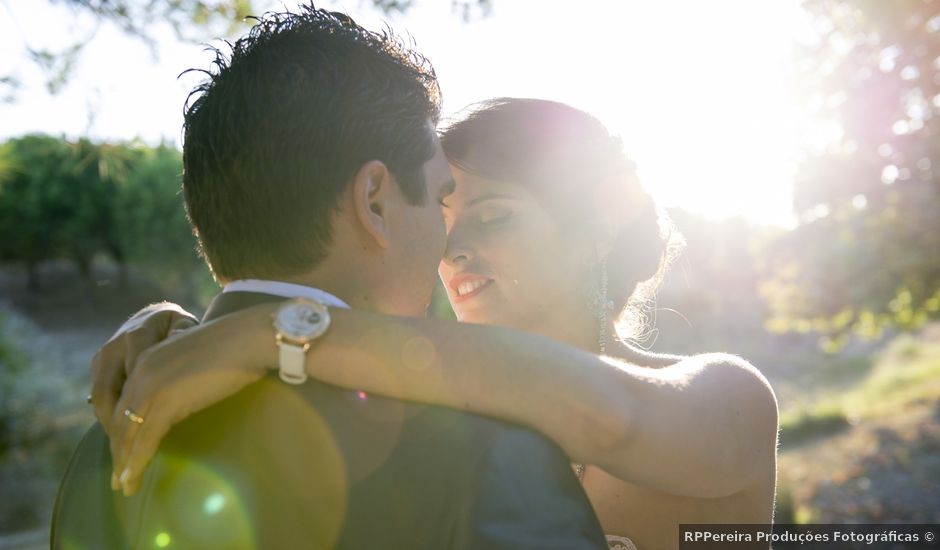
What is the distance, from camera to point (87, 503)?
1.81 metres

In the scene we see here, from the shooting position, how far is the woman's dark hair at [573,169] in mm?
3154

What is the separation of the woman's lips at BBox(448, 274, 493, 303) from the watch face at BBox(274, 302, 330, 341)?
4.92ft

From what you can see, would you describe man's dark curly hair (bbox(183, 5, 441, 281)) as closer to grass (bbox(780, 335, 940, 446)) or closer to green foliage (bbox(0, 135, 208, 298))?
grass (bbox(780, 335, 940, 446))

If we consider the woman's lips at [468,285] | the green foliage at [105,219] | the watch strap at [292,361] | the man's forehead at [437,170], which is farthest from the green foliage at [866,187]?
the green foliage at [105,219]

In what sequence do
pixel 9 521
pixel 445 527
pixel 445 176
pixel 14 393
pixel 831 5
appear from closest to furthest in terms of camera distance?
pixel 445 527 → pixel 445 176 → pixel 831 5 → pixel 9 521 → pixel 14 393

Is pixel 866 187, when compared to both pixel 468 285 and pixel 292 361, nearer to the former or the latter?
pixel 468 285

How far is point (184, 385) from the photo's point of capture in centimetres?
157

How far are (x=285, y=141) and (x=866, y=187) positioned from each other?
10.7 meters

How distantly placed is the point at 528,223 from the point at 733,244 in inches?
762

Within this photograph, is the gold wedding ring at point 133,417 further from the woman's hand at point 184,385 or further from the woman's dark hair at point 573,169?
the woman's dark hair at point 573,169

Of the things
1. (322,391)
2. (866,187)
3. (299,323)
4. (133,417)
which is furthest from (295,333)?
(866,187)

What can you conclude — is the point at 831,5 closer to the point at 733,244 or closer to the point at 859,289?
the point at 859,289

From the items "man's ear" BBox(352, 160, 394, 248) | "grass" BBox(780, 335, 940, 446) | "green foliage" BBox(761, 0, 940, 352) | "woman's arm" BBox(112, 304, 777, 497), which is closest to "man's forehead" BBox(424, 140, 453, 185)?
"man's ear" BBox(352, 160, 394, 248)

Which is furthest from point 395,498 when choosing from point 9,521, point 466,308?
point 9,521
